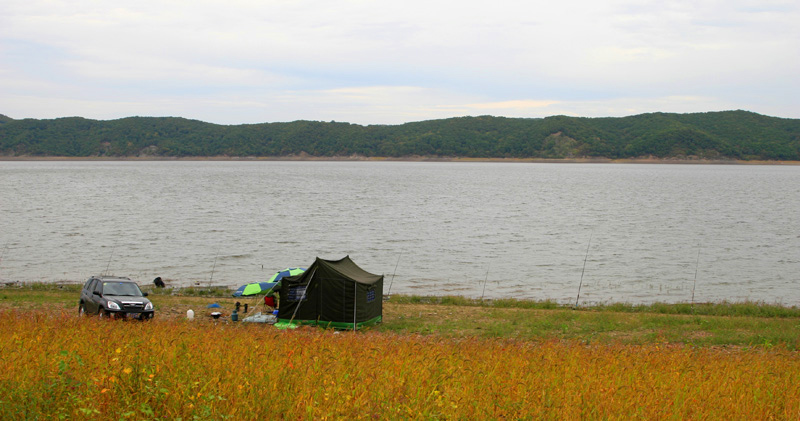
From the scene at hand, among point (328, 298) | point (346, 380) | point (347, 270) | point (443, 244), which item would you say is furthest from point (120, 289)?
point (443, 244)

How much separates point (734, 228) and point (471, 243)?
83.8ft

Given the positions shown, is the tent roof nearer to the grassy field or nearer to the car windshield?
the car windshield

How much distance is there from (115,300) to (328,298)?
6.10m

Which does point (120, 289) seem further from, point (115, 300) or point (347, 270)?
point (347, 270)

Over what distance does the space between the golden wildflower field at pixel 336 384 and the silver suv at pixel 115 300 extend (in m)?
7.13

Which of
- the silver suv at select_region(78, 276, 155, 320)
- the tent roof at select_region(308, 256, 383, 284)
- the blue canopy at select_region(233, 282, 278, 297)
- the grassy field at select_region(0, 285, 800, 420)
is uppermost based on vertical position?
the grassy field at select_region(0, 285, 800, 420)

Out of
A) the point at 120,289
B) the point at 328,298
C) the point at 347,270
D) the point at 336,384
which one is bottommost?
the point at 328,298

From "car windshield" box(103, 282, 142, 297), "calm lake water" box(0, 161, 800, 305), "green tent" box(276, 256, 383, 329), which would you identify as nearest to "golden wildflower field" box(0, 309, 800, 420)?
"car windshield" box(103, 282, 142, 297)

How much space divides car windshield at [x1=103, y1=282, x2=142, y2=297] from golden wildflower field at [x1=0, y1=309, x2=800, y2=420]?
7.94m

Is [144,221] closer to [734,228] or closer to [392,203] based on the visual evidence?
[392,203]

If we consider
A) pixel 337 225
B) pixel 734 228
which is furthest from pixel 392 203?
pixel 734 228

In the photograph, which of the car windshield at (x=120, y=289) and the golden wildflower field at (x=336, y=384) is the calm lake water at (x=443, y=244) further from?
the golden wildflower field at (x=336, y=384)

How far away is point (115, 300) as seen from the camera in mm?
17250

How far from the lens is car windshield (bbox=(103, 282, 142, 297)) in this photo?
699 inches
